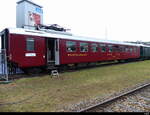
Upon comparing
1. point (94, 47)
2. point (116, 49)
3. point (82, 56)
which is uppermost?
point (94, 47)

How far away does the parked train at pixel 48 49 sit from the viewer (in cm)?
1016

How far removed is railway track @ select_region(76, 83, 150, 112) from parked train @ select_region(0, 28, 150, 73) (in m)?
6.88

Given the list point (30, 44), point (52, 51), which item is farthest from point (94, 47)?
point (30, 44)

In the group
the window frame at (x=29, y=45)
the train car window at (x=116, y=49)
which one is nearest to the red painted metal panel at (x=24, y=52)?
the window frame at (x=29, y=45)

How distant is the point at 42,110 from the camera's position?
4.73 meters

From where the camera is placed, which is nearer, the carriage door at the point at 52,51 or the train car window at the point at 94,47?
the carriage door at the point at 52,51

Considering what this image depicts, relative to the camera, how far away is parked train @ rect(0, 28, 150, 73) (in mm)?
10164

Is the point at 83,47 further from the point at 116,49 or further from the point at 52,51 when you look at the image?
the point at 116,49

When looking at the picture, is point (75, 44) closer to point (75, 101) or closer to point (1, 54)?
point (1, 54)

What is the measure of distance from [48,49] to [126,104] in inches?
342

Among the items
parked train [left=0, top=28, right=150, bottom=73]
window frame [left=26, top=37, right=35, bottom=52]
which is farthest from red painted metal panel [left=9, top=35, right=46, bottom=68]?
window frame [left=26, top=37, right=35, bottom=52]

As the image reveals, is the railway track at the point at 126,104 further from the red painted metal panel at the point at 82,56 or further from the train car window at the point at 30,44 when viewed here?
the red painted metal panel at the point at 82,56

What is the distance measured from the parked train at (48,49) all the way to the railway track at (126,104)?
22.6ft

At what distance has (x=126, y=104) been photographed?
17.6 feet
